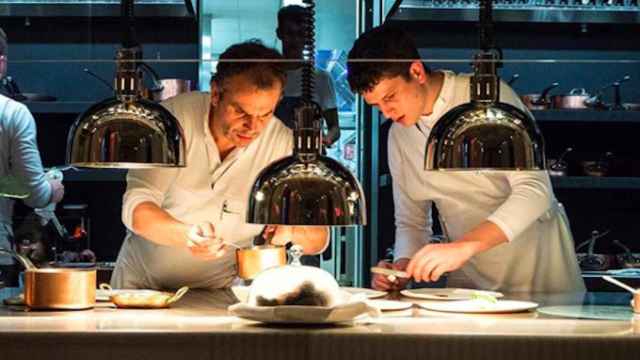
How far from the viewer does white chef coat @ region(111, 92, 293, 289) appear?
Result: 12.7ft

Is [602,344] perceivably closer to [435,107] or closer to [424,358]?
[424,358]

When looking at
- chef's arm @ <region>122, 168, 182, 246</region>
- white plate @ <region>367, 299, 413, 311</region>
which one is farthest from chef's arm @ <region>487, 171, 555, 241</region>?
chef's arm @ <region>122, 168, 182, 246</region>

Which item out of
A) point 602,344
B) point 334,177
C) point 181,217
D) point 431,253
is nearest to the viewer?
point 602,344

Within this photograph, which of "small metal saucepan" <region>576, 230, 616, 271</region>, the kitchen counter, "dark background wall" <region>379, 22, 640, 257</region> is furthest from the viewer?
"dark background wall" <region>379, 22, 640, 257</region>

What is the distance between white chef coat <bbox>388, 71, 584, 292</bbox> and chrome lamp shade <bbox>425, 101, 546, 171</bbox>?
995 millimetres

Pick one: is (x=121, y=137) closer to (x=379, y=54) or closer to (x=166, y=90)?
(x=379, y=54)

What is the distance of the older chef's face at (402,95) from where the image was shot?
369 cm

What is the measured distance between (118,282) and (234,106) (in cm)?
89

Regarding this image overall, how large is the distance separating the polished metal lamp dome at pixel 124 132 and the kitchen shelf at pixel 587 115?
10.5 feet

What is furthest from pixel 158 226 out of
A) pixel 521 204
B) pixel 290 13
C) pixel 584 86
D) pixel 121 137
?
pixel 584 86

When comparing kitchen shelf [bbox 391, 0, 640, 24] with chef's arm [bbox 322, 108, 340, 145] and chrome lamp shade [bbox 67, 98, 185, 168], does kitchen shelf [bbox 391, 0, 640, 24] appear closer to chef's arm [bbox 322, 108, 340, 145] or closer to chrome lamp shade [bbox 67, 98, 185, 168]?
chef's arm [bbox 322, 108, 340, 145]

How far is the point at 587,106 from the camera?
589 centimetres

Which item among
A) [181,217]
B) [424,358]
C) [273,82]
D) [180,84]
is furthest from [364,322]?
[180,84]

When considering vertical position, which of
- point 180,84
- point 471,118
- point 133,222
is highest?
point 180,84
